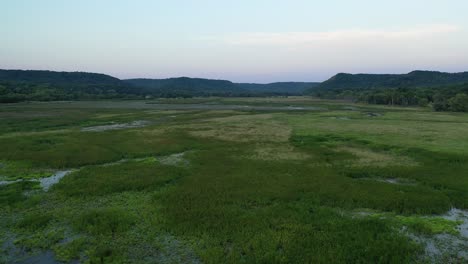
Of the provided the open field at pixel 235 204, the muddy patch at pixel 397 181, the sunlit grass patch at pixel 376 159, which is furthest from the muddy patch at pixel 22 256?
the sunlit grass patch at pixel 376 159

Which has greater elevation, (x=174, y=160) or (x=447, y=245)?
(x=174, y=160)

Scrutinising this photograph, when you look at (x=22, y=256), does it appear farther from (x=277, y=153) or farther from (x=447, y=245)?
(x=277, y=153)

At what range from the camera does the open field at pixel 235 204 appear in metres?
12.3

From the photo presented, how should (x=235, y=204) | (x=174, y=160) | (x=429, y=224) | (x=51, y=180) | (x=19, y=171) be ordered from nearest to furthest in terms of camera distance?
(x=429, y=224)
(x=235, y=204)
(x=51, y=180)
(x=19, y=171)
(x=174, y=160)

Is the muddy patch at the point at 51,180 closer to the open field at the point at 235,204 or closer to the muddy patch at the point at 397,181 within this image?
the open field at the point at 235,204

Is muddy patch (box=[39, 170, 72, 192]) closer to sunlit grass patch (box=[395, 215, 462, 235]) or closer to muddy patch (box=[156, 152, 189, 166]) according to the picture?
muddy patch (box=[156, 152, 189, 166])

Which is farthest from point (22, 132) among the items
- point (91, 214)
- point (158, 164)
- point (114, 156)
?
point (91, 214)

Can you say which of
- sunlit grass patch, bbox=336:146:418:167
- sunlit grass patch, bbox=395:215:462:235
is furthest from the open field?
sunlit grass patch, bbox=336:146:418:167

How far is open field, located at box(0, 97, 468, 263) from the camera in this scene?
1226 centimetres

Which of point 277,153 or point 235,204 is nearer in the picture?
point 235,204

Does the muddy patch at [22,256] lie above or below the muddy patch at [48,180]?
below

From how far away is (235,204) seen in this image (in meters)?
17.1

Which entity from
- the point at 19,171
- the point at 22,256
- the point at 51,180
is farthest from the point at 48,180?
the point at 22,256

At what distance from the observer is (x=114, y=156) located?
2930 cm
